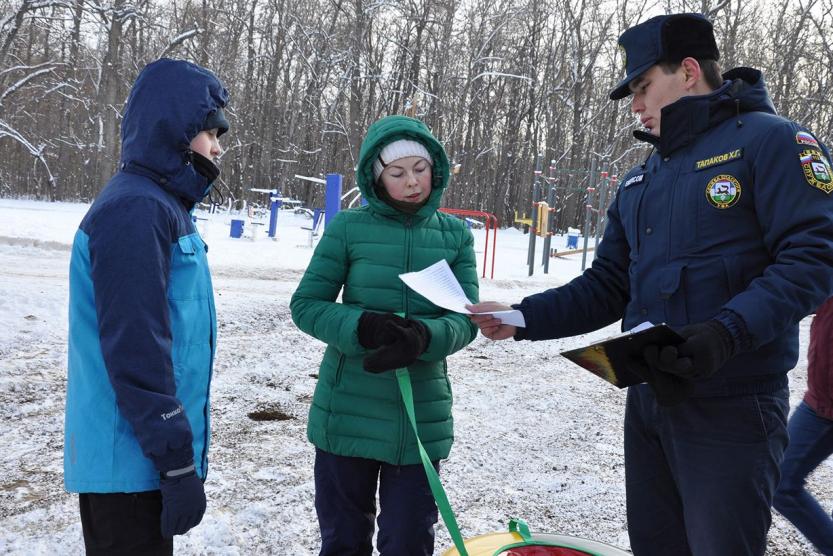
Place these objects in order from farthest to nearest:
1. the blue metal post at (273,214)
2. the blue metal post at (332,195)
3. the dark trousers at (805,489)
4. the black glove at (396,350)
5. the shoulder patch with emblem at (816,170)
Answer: the blue metal post at (273,214) → the blue metal post at (332,195) → the dark trousers at (805,489) → the black glove at (396,350) → the shoulder patch with emblem at (816,170)

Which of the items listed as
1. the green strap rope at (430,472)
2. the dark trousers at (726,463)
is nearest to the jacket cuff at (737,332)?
the dark trousers at (726,463)

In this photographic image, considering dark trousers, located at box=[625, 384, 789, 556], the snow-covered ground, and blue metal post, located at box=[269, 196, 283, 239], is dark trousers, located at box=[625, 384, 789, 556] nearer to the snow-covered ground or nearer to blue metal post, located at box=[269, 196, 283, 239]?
the snow-covered ground

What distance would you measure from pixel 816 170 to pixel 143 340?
5.74ft

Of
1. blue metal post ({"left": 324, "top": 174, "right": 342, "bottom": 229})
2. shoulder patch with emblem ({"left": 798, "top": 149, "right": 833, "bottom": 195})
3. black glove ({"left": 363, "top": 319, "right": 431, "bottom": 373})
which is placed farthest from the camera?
blue metal post ({"left": 324, "top": 174, "right": 342, "bottom": 229})

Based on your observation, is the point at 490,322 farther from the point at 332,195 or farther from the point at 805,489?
the point at 332,195

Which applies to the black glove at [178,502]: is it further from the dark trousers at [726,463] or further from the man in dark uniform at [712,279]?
the dark trousers at [726,463]

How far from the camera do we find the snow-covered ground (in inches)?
124

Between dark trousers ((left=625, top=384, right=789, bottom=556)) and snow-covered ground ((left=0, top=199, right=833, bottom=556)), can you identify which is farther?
snow-covered ground ((left=0, top=199, right=833, bottom=556))

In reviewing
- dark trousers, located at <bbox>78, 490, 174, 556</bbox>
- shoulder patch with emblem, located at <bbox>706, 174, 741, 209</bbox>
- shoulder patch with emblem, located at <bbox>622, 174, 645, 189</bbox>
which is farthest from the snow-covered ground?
shoulder patch with emblem, located at <bbox>706, 174, 741, 209</bbox>

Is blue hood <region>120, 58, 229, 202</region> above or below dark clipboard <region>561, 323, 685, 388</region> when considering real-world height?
above

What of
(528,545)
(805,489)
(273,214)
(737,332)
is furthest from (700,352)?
(273,214)

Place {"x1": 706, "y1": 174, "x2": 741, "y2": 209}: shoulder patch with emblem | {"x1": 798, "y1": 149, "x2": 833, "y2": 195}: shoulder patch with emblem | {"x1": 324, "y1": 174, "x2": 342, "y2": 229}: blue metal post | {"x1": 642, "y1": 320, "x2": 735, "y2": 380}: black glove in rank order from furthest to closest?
1. {"x1": 324, "y1": 174, "x2": 342, "y2": 229}: blue metal post
2. {"x1": 706, "y1": 174, "x2": 741, "y2": 209}: shoulder patch with emblem
3. {"x1": 798, "y1": 149, "x2": 833, "y2": 195}: shoulder patch with emblem
4. {"x1": 642, "y1": 320, "x2": 735, "y2": 380}: black glove

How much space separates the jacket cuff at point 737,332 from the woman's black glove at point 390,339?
91 cm

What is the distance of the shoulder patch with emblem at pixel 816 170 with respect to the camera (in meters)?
1.68
